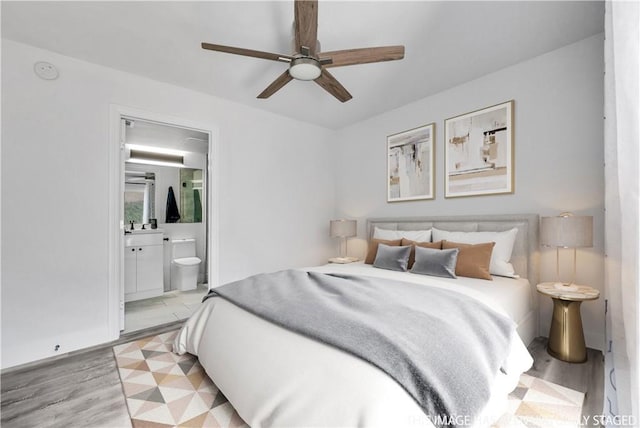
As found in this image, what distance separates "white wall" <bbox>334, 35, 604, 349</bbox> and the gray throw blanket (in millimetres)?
1292

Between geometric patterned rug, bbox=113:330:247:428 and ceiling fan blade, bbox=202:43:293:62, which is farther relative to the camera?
ceiling fan blade, bbox=202:43:293:62

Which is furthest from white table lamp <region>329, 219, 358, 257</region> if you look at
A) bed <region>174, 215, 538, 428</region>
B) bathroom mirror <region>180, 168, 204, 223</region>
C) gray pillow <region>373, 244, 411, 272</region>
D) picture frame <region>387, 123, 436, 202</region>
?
bathroom mirror <region>180, 168, 204, 223</region>

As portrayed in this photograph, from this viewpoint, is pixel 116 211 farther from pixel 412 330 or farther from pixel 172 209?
pixel 412 330

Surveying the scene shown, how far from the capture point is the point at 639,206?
3.21ft

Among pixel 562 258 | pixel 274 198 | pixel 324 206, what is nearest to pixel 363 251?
pixel 324 206

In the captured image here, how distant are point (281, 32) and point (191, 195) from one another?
3692 mm

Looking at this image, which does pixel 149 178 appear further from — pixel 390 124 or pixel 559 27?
pixel 559 27

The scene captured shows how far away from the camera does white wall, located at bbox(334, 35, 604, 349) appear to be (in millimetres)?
2305

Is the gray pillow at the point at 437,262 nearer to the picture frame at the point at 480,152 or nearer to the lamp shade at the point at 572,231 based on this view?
the lamp shade at the point at 572,231

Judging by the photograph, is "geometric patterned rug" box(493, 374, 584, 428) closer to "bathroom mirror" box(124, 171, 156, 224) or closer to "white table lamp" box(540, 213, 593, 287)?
"white table lamp" box(540, 213, 593, 287)

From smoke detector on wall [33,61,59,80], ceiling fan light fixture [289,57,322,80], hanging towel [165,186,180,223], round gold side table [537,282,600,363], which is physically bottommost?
round gold side table [537,282,600,363]

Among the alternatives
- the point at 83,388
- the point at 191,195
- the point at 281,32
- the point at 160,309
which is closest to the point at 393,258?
the point at 281,32

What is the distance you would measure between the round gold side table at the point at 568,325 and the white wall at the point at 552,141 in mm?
339

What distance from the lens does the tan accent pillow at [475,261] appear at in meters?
2.43
